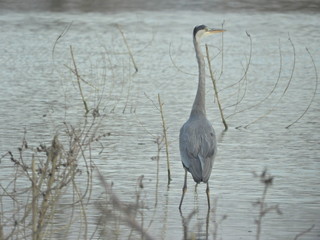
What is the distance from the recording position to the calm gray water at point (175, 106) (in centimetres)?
776

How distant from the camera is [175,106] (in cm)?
1262

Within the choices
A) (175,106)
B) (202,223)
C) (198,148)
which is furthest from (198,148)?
(175,106)

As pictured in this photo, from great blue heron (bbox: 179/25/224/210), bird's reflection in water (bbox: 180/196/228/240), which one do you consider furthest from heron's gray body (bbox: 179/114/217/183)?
bird's reflection in water (bbox: 180/196/228/240)

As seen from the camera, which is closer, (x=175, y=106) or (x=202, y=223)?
(x=202, y=223)

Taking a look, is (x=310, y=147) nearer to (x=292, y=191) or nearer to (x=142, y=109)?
(x=292, y=191)

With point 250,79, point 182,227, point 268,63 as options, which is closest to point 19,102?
point 250,79

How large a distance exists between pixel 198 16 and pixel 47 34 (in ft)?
16.0

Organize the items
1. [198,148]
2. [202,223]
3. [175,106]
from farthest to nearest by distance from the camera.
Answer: [175,106] < [198,148] < [202,223]

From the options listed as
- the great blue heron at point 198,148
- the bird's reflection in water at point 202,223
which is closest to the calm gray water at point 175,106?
the bird's reflection in water at point 202,223

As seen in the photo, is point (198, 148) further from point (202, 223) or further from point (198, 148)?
point (202, 223)

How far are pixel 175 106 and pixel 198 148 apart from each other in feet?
16.6

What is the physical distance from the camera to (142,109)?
12.5 metres

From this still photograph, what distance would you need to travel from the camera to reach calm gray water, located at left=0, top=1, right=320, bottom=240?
305 inches

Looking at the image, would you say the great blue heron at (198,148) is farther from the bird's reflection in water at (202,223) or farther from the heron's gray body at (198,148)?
the bird's reflection in water at (202,223)
